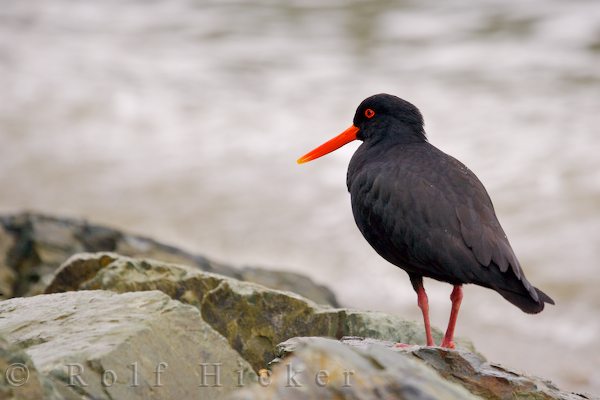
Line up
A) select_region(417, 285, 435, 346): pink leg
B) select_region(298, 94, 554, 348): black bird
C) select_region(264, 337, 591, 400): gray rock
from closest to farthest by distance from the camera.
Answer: select_region(264, 337, 591, 400): gray rock → select_region(298, 94, 554, 348): black bird → select_region(417, 285, 435, 346): pink leg

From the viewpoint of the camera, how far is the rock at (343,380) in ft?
9.06

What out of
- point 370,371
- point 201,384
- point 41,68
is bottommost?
point 201,384

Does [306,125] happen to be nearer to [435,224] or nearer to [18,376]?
[435,224]

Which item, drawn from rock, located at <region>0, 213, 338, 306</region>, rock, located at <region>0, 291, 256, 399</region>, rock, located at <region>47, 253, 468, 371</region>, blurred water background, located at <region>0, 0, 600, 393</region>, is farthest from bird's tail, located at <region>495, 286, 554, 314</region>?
blurred water background, located at <region>0, 0, 600, 393</region>

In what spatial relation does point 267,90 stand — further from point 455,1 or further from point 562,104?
point 455,1

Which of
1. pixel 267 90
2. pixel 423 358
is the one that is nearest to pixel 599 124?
pixel 267 90

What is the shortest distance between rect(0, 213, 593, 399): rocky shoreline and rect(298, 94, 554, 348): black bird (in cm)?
37

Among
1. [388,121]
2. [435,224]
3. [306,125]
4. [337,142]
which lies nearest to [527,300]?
[435,224]

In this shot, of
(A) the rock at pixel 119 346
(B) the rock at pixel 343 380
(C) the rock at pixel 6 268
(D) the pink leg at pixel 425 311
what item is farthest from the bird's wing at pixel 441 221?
(C) the rock at pixel 6 268

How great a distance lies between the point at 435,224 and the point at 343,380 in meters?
1.96

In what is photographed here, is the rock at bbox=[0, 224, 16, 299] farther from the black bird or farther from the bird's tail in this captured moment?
the bird's tail

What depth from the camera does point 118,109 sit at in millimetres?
15297

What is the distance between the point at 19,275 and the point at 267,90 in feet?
29.0

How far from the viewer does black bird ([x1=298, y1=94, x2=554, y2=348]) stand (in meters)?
4.51
